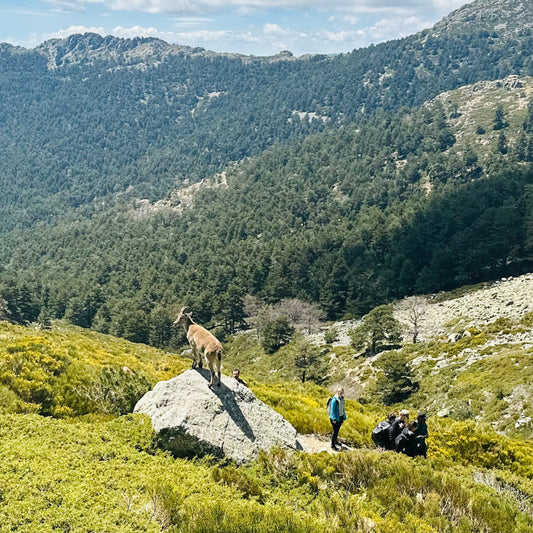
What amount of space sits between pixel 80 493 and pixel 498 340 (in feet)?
122

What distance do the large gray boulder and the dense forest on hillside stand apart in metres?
71.5

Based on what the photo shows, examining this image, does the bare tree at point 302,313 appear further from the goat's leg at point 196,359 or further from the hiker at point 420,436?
Answer: the hiker at point 420,436

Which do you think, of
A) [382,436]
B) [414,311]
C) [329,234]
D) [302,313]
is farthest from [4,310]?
[382,436]

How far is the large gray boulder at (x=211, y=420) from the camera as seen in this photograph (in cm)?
920

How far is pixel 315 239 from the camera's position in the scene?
10838cm

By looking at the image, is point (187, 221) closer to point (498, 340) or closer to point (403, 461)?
point (498, 340)

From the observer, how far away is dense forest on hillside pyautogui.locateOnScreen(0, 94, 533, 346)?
270 ft

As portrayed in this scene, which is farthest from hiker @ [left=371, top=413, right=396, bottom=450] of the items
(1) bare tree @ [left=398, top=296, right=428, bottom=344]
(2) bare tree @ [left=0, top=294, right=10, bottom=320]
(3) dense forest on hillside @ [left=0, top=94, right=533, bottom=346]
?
(2) bare tree @ [left=0, top=294, right=10, bottom=320]

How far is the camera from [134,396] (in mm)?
12133

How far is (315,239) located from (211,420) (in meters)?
100

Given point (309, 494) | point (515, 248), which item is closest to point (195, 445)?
point (309, 494)

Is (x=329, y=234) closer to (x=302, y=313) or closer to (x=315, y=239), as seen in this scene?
(x=315, y=239)

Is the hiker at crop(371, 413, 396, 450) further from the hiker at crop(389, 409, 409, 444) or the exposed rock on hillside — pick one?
the exposed rock on hillside

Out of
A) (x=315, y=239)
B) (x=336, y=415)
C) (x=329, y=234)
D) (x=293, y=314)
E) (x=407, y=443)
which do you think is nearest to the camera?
(x=407, y=443)
